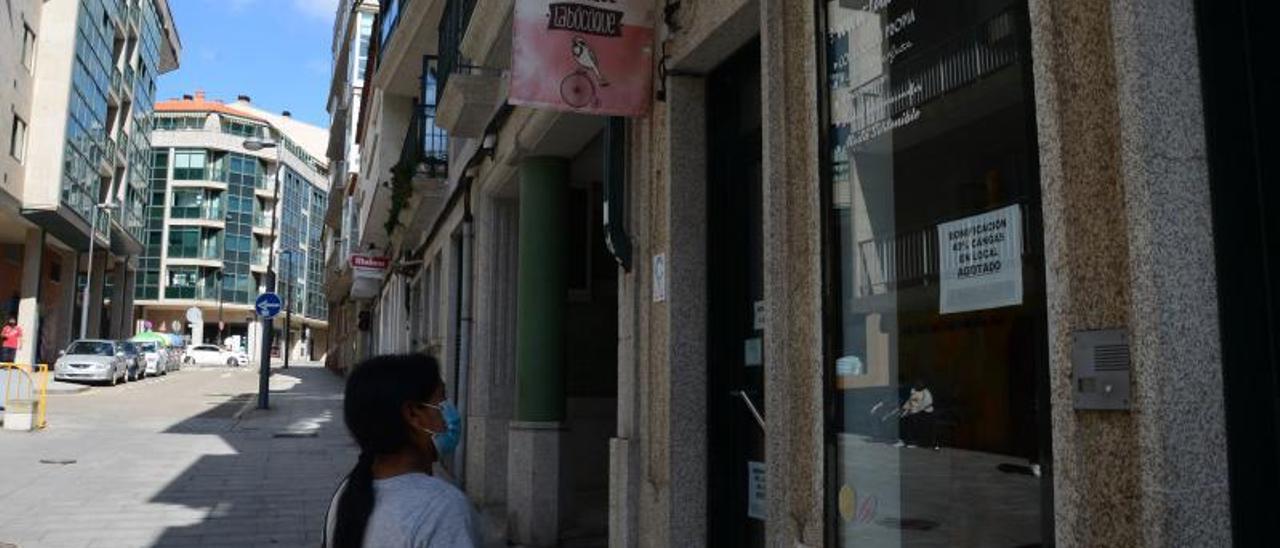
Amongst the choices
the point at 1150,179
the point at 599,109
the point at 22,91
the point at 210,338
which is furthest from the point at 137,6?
the point at 1150,179

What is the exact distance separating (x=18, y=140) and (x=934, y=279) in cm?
3852

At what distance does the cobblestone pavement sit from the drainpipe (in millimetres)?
1453

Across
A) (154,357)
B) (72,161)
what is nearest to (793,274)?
(72,161)

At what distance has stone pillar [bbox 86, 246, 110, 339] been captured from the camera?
46.0 metres

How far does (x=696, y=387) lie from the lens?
17.0ft

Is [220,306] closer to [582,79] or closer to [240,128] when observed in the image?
[240,128]

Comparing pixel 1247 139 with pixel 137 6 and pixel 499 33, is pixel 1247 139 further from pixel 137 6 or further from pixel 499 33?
pixel 137 6

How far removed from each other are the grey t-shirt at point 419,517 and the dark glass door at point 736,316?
9.65 feet

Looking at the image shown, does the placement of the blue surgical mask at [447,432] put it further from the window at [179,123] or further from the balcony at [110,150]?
the window at [179,123]

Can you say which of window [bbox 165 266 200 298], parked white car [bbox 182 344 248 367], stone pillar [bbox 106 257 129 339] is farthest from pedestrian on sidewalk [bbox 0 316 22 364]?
window [bbox 165 266 200 298]

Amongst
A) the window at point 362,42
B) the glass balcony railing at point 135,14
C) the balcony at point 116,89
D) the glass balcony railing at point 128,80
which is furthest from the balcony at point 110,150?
the window at point 362,42

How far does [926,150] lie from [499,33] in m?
5.91

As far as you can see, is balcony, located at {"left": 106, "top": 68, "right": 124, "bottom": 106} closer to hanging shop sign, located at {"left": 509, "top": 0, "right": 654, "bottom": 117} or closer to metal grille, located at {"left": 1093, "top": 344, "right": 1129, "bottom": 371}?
hanging shop sign, located at {"left": 509, "top": 0, "right": 654, "bottom": 117}

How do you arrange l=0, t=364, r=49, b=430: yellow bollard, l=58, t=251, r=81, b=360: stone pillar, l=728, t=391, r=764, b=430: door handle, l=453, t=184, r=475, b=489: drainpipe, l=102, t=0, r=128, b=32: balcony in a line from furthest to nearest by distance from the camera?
l=102, t=0, r=128, b=32: balcony < l=58, t=251, r=81, b=360: stone pillar < l=0, t=364, r=49, b=430: yellow bollard < l=453, t=184, r=475, b=489: drainpipe < l=728, t=391, r=764, b=430: door handle
